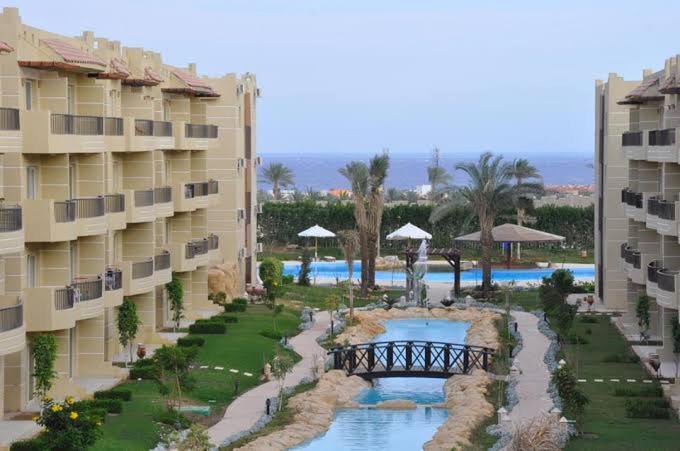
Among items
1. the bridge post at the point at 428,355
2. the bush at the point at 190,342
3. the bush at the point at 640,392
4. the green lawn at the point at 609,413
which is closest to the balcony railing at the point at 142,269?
the bush at the point at 190,342

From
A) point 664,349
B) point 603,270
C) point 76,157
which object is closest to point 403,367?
point 664,349

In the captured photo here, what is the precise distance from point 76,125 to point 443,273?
Result: 39545 mm

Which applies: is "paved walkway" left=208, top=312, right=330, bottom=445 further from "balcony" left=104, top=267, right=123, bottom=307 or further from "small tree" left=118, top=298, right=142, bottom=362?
"balcony" left=104, top=267, right=123, bottom=307

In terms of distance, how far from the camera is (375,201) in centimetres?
6488

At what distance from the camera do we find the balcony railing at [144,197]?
44719 millimetres

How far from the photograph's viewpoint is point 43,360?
3428 cm

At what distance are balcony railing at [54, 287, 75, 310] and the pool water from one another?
110 feet

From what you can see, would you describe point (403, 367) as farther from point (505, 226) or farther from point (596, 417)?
point (505, 226)

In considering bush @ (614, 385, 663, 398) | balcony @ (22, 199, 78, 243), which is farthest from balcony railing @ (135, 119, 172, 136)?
bush @ (614, 385, 663, 398)

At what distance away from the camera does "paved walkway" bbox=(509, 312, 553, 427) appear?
36.8 meters

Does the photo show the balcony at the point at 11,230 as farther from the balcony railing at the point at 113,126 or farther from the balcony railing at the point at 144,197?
the balcony railing at the point at 144,197

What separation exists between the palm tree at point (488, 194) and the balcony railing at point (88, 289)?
2614 centimetres

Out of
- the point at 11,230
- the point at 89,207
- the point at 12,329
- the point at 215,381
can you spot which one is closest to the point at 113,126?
the point at 89,207

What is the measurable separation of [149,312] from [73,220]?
10.4 meters
